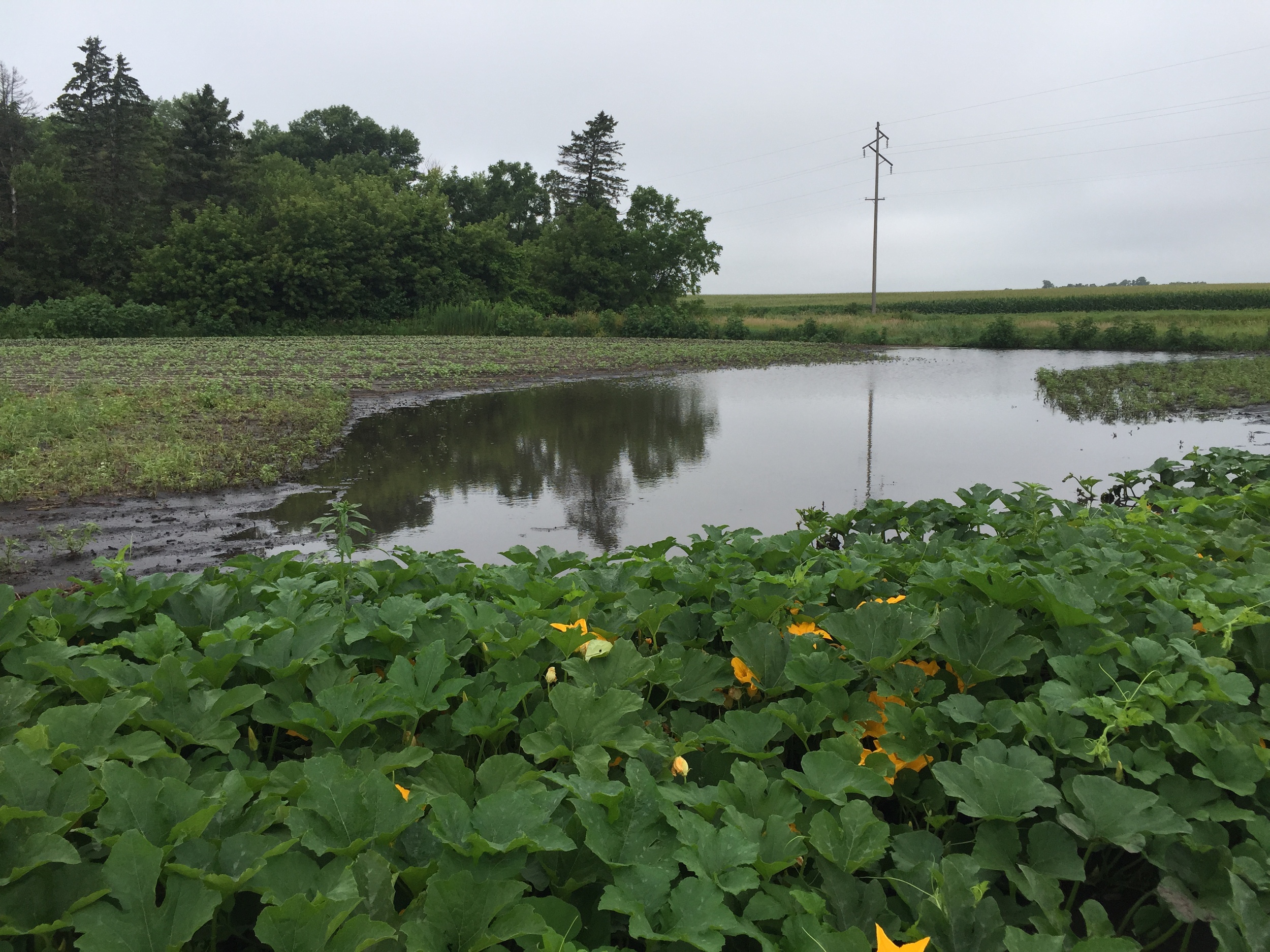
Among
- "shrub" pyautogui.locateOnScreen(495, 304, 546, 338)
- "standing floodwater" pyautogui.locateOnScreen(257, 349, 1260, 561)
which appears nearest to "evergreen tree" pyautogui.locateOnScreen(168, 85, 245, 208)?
"shrub" pyautogui.locateOnScreen(495, 304, 546, 338)

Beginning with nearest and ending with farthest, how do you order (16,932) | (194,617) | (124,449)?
(16,932)
(194,617)
(124,449)

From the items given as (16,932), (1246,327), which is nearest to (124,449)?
(16,932)

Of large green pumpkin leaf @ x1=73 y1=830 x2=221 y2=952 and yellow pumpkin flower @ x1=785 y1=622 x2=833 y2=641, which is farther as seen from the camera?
yellow pumpkin flower @ x1=785 y1=622 x2=833 y2=641

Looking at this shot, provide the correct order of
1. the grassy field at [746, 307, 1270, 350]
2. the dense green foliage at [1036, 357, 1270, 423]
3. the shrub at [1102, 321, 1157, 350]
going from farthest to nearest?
the grassy field at [746, 307, 1270, 350] < the shrub at [1102, 321, 1157, 350] < the dense green foliage at [1036, 357, 1270, 423]

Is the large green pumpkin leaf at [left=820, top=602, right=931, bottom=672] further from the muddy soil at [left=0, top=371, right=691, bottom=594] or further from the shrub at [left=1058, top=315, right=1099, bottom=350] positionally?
the shrub at [left=1058, top=315, right=1099, bottom=350]

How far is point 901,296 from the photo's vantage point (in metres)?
77.4

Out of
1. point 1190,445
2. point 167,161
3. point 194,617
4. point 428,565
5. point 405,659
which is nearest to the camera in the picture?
point 405,659

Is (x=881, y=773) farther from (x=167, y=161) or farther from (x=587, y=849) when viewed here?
(x=167, y=161)

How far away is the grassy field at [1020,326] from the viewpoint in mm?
29453

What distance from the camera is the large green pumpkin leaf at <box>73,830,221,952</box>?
0.94 metres

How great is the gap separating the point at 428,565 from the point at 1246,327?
124 feet

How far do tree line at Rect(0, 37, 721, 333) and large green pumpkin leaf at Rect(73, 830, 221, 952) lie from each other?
118 ft

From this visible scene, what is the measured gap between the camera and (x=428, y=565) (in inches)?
97.6

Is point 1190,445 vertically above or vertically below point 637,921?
below
